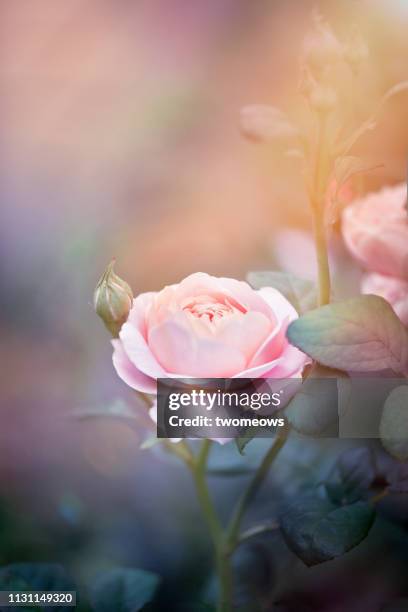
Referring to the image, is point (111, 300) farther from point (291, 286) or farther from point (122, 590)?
point (122, 590)

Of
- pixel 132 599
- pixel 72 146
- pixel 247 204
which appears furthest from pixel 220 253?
pixel 132 599

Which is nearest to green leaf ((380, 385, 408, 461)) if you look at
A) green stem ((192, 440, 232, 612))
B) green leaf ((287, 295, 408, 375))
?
green leaf ((287, 295, 408, 375))

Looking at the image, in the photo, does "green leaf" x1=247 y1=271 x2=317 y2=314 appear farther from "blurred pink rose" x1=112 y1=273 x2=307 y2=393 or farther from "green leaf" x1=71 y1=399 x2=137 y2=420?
"green leaf" x1=71 y1=399 x2=137 y2=420

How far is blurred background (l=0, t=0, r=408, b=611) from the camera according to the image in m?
0.49

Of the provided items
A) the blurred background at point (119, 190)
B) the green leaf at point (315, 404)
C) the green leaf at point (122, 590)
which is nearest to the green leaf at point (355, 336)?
the green leaf at point (315, 404)

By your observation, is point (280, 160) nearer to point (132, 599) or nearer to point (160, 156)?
point (160, 156)

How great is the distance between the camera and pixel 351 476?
1.47 feet

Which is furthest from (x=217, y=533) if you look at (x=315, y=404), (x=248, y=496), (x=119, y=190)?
(x=119, y=190)

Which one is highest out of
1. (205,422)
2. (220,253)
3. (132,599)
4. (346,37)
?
(346,37)

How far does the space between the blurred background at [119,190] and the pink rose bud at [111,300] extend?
0.09 metres

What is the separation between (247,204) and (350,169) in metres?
0.14

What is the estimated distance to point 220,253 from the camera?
49 cm

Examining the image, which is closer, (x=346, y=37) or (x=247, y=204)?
(x=346, y=37)

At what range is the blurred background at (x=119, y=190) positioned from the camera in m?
0.49
